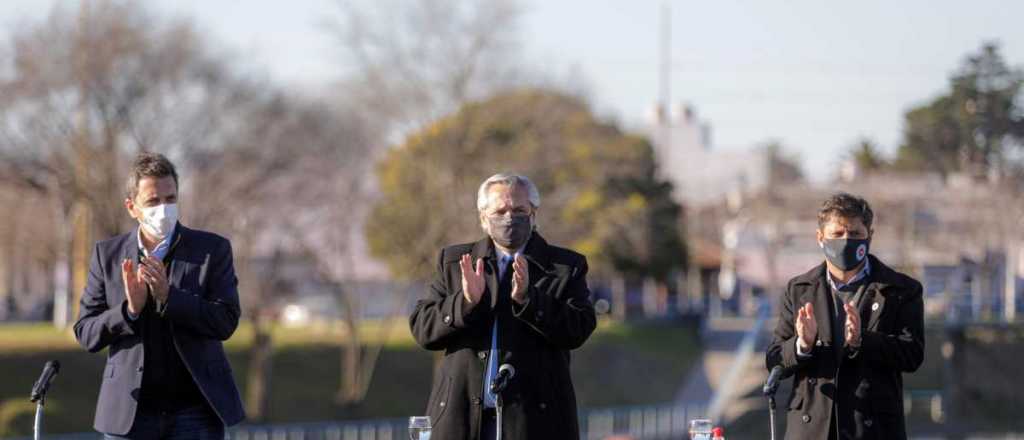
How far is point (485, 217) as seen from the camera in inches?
337

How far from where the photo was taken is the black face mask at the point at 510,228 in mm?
8484

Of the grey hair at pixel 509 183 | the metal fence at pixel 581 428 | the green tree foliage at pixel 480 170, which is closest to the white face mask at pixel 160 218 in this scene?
the grey hair at pixel 509 183

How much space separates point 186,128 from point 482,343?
112 feet

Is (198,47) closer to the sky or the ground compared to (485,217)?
closer to the sky

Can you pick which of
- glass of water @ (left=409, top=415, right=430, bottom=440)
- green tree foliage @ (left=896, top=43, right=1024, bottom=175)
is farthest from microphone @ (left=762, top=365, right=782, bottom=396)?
green tree foliage @ (left=896, top=43, right=1024, bottom=175)

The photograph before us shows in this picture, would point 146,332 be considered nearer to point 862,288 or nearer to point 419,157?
point 862,288

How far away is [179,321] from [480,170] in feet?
123

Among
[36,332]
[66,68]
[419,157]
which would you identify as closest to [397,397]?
[419,157]

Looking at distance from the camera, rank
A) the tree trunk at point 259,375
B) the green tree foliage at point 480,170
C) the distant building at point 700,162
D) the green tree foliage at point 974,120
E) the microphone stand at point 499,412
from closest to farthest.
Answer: the microphone stand at point 499,412 < the green tree foliage at point 974,120 < the tree trunk at point 259,375 < the green tree foliage at point 480,170 < the distant building at point 700,162

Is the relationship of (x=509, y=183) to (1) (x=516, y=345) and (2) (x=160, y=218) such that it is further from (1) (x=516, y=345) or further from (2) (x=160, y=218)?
(2) (x=160, y=218)

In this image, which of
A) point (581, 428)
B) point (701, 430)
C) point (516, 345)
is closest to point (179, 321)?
point (516, 345)

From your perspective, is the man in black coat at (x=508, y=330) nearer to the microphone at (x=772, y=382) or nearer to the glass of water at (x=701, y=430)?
the glass of water at (x=701, y=430)

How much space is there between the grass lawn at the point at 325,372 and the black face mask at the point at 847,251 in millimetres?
29611

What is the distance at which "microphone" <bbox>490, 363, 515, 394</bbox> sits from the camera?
27.5 feet
